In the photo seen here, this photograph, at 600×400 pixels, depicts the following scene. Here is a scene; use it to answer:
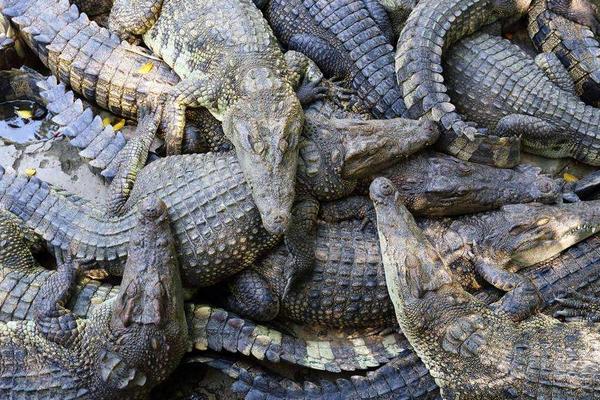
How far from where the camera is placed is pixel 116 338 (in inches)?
123

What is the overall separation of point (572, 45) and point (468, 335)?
2345 millimetres

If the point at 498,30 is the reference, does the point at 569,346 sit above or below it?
below

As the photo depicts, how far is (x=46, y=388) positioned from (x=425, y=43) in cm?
281

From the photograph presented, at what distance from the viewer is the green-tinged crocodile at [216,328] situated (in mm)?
3340

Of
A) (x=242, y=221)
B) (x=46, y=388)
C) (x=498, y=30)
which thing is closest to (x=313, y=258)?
(x=242, y=221)

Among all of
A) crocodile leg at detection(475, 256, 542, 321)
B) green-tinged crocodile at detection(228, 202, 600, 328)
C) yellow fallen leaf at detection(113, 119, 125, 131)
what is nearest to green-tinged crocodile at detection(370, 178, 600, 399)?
crocodile leg at detection(475, 256, 542, 321)

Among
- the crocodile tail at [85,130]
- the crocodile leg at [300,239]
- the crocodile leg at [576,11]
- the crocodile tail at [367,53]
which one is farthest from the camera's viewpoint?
the crocodile leg at [576,11]

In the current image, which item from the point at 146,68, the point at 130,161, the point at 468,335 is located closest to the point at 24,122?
the point at 146,68

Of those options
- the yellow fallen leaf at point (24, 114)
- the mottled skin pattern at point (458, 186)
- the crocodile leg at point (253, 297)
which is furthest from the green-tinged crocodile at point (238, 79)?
the yellow fallen leaf at point (24, 114)

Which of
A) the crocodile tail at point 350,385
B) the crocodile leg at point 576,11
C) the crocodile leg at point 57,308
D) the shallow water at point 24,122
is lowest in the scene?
the crocodile tail at point 350,385

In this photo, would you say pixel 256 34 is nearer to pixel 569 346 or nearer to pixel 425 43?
pixel 425 43

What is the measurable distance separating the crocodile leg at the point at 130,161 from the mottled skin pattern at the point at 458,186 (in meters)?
1.39

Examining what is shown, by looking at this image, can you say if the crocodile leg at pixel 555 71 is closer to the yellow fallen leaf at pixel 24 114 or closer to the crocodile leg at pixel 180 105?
the crocodile leg at pixel 180 105

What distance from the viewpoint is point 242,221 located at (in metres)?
3.40
